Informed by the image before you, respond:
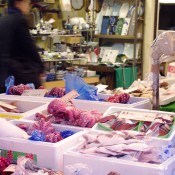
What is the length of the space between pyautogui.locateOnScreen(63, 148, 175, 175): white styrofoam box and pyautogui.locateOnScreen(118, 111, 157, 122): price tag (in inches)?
14.3

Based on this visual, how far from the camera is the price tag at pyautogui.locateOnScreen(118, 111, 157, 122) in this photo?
5.91 ft

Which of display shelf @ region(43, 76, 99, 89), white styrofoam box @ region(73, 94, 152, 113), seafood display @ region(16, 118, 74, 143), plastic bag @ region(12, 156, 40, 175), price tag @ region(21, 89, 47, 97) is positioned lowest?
display shelf @ region(43, 76, 99, 89)

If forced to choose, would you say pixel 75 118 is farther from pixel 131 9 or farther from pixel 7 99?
pixel 131 9

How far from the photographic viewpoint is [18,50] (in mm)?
3551

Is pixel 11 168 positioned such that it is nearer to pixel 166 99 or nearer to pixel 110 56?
pixel 166 99

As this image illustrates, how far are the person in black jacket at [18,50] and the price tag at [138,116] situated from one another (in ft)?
5.53

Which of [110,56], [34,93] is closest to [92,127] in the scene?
[34,93]

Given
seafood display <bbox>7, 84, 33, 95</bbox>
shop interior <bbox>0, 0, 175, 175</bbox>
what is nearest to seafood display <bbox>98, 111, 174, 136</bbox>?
shop interior <bbox>0, 0, 175, 175</bbox>

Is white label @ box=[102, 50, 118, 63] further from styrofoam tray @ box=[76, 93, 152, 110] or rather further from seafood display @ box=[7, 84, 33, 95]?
styrofoam tray @ box=[76, 93, 152, 110]

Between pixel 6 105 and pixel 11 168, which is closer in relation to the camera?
pixel 11 168

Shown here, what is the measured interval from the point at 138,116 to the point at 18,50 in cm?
196

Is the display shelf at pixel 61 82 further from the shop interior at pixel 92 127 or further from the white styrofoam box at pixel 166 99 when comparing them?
the white styrofoam box at pixel 166 99

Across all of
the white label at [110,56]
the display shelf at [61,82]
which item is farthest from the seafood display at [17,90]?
Answer: the white label at [110,56]

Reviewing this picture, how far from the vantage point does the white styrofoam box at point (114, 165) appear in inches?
54.5
